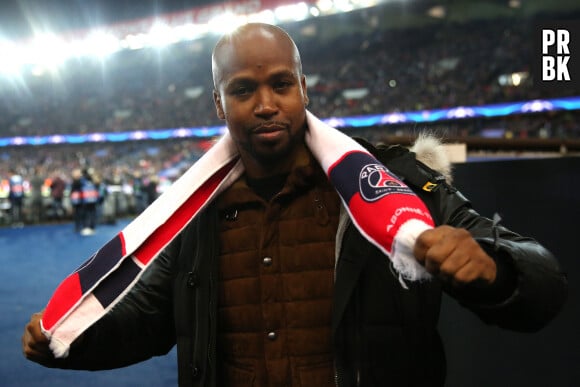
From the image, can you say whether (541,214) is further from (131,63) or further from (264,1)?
(131,63)

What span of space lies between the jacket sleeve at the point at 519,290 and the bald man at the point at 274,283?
8cm

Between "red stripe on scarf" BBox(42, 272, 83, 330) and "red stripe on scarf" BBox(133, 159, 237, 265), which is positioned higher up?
"red stripe on scarf" BBox(133, 159, 237, 265)

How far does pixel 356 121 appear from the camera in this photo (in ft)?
94.4

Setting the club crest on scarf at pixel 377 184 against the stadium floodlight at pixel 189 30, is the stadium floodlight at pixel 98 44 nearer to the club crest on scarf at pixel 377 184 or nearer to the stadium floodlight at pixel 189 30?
the stadium floodlight at pixel 189 30

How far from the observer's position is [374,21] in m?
34.3

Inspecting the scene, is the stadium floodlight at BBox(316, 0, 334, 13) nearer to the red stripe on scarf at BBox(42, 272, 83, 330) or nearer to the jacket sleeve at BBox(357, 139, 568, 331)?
the red stripe on scarf at BBox(42, 272, 83, 330)

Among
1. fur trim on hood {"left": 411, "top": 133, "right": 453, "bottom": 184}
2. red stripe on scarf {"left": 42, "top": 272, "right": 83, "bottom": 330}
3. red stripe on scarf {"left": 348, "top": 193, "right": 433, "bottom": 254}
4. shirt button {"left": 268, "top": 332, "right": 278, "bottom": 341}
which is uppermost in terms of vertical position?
fur trim on hood {"left": 411, "top": 133, "right": 453, "bottom": 184}

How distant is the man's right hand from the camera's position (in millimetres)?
1350

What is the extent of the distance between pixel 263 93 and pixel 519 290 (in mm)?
820

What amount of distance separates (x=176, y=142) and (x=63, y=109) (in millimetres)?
11340

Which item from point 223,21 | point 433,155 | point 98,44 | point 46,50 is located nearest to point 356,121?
point 223,21

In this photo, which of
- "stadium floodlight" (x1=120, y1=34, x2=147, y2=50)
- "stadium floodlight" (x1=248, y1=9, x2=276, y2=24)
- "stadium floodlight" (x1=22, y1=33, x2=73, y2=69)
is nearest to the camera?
"stadium floodlight" (x1=248, y1=9, x2=276, y2=24)

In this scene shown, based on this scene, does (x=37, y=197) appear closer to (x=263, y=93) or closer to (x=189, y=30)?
(x=263, y=93)

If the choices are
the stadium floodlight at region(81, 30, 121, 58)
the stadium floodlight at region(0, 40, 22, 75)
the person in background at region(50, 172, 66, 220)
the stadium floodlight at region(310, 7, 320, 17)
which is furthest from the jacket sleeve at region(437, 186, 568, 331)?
the stadium floodlight at region(0, 40, 22, 75)
